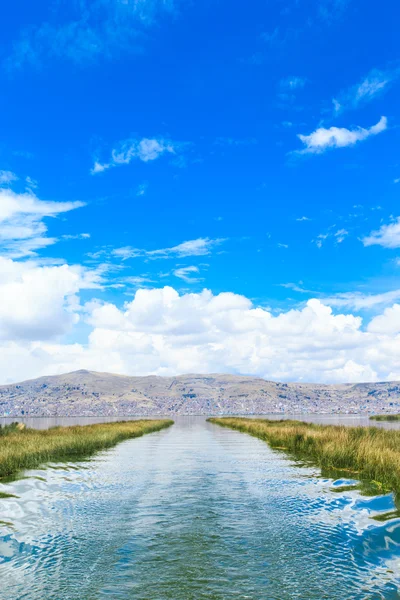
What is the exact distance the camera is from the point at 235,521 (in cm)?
1580

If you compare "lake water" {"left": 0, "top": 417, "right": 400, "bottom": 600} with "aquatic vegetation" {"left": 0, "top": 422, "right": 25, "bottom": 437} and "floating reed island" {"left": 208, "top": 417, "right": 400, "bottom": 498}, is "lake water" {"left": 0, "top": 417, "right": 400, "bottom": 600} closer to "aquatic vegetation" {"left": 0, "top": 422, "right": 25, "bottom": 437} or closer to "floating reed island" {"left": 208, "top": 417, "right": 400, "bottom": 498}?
"floating reed island" {"left": 208, "top": 417, "right": 400, "bottom": 498}

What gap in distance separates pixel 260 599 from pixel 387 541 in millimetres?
5948

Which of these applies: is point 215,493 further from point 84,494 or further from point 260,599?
point 260,599

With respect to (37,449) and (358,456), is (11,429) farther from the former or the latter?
(358,456)

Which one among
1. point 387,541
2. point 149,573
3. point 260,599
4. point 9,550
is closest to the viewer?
point 260,599

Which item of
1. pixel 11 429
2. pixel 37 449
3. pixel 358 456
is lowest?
pixel 358 456

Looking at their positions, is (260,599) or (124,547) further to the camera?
(124,547)

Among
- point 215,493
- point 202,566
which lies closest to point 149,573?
point 202,566

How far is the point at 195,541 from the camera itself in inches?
532

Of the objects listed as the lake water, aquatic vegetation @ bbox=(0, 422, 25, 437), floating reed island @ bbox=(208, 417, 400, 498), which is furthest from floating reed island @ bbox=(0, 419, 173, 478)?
floating reed island @ bbox=(208, 417, 400, 498)

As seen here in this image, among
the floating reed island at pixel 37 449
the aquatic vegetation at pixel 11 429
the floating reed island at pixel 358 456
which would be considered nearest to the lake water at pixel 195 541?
the floating reed island at pixel 358 456

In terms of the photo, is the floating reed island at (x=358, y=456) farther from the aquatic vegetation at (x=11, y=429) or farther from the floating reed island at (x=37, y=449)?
the aquatic vegetation at (x=11, y=429)

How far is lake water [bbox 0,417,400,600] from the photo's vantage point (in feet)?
32.9

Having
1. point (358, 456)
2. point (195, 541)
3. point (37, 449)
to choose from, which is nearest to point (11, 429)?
point (37, 449)
